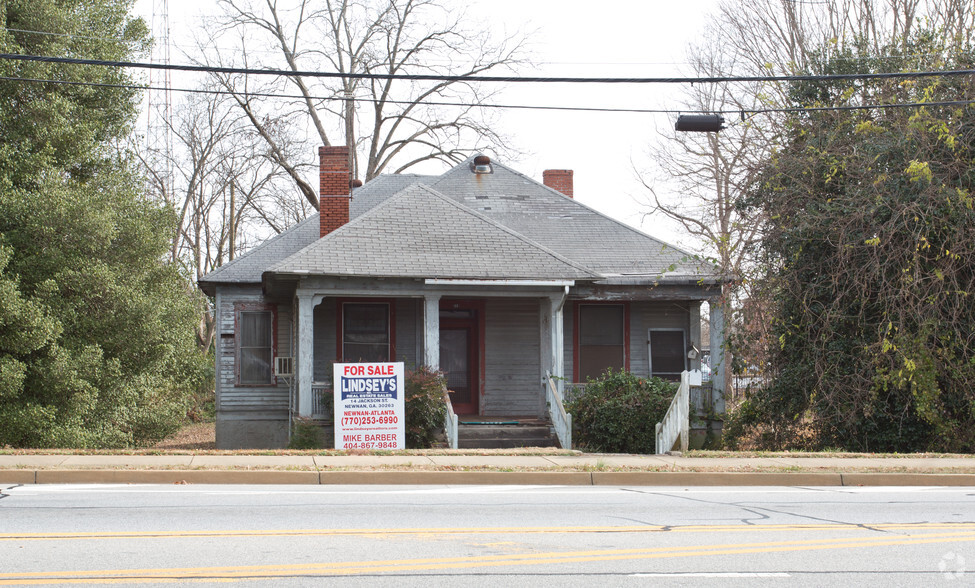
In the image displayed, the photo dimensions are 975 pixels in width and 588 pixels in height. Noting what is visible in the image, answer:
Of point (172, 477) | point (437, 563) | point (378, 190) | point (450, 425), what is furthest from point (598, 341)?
point (437, 563)

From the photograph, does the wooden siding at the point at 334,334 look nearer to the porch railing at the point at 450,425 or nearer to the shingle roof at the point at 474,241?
the shingle roof at the point at 474,241

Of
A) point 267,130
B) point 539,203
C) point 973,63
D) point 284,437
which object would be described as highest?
point 267,130

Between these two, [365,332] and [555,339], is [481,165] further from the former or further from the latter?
[555,339]

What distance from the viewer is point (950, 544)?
731 cm

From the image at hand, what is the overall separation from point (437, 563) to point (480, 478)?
518 centimetres

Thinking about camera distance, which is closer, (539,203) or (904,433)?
(904,433)

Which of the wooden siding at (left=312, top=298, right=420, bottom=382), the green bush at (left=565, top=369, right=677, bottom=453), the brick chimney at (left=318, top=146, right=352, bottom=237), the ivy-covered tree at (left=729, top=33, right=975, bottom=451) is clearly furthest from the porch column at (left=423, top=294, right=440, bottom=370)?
the ivy-covered tree at (left=729, top=33, right=975, bottom=451)

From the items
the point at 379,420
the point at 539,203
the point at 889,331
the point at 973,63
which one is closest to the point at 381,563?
the point at 379,420

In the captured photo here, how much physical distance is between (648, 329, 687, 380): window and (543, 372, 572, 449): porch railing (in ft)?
11.9

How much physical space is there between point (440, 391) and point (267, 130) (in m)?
21.8

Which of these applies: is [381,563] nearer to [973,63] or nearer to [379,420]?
[379,420]

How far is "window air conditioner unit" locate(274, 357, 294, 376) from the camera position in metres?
21.1

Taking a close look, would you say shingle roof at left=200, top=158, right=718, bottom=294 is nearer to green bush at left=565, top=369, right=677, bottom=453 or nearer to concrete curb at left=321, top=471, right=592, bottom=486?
green bush at left=565, top=369, right=677, bottom=453

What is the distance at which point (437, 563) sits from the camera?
6402mm
